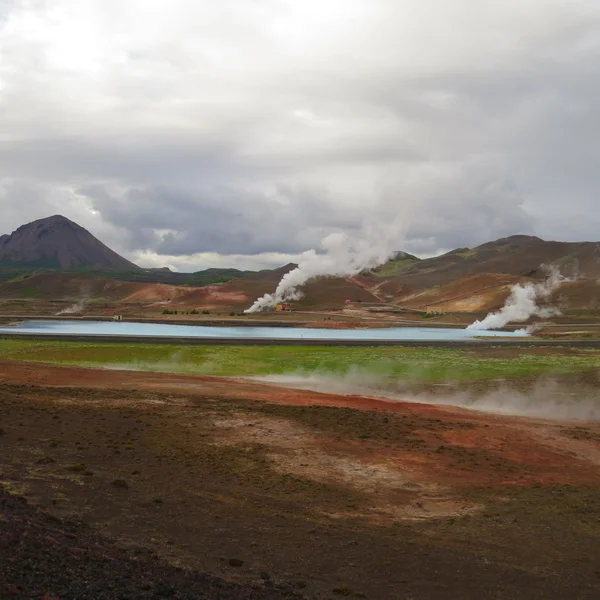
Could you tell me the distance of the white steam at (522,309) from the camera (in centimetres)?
12188

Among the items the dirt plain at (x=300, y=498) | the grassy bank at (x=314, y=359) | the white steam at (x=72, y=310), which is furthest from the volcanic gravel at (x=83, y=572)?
the white steam at (x=72, y=310)

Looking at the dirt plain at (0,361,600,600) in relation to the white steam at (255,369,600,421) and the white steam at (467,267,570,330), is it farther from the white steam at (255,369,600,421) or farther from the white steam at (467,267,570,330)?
the white steam at (467,267,570,330)

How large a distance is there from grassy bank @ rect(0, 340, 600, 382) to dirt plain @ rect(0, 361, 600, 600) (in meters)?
21.9

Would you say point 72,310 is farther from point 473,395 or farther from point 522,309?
point 473,395

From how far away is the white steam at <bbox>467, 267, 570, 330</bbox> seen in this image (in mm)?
121875

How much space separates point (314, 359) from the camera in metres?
61.2

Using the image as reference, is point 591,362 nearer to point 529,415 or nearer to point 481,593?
point 529,415

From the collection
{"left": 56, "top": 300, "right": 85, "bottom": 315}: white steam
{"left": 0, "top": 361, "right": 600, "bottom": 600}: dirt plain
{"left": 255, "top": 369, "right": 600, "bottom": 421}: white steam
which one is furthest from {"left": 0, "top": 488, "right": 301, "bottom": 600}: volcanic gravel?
{"left": 56, "top": 300, "right": 85, "bottom": 315}: white steam

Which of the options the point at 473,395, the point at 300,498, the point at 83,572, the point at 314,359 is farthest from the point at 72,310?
the point at 83,572

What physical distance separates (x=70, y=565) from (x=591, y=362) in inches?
2322

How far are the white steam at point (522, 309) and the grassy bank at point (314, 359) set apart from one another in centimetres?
4840

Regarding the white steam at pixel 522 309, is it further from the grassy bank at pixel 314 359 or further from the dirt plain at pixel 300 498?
the dirt plain at pixel 300 498

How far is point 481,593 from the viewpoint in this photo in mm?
13219

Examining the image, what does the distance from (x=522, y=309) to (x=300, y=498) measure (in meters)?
130
